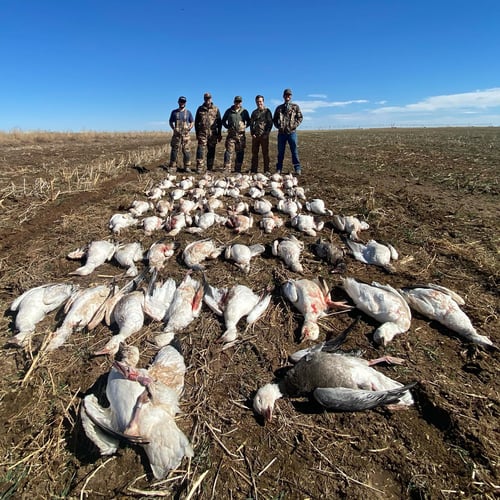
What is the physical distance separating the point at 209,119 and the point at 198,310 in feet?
26.7

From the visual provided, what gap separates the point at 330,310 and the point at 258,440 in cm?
160

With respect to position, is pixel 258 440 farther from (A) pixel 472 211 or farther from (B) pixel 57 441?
(A) pixel 472 211

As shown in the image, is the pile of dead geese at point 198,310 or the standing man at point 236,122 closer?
the pile of dead geese at point 198,310

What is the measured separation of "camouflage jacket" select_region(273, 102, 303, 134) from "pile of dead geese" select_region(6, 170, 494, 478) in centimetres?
399

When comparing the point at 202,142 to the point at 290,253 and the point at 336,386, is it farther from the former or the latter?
the point at 336,386

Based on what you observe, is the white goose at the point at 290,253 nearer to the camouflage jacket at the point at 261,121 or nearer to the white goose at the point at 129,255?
the white goose at the point at 129,255

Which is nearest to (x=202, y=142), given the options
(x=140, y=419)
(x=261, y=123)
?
(x=261, y=123)

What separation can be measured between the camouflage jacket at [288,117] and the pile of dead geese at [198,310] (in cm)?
399

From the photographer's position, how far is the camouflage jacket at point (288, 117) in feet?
29.1

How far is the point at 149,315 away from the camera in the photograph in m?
3.25

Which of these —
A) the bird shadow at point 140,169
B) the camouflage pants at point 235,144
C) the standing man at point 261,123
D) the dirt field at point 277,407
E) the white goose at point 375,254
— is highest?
the standing man at point 261,123

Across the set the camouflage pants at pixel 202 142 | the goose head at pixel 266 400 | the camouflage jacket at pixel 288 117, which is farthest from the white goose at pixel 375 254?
the camouflage pants at pixel 202 142

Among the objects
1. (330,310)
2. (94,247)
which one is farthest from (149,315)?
(330,310)

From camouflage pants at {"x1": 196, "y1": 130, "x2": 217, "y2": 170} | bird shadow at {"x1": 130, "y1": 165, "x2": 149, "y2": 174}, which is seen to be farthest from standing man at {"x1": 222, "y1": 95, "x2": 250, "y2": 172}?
bird shadow at {"x1": 130, "y1": 165, "x2": 149, "y2": 174}
